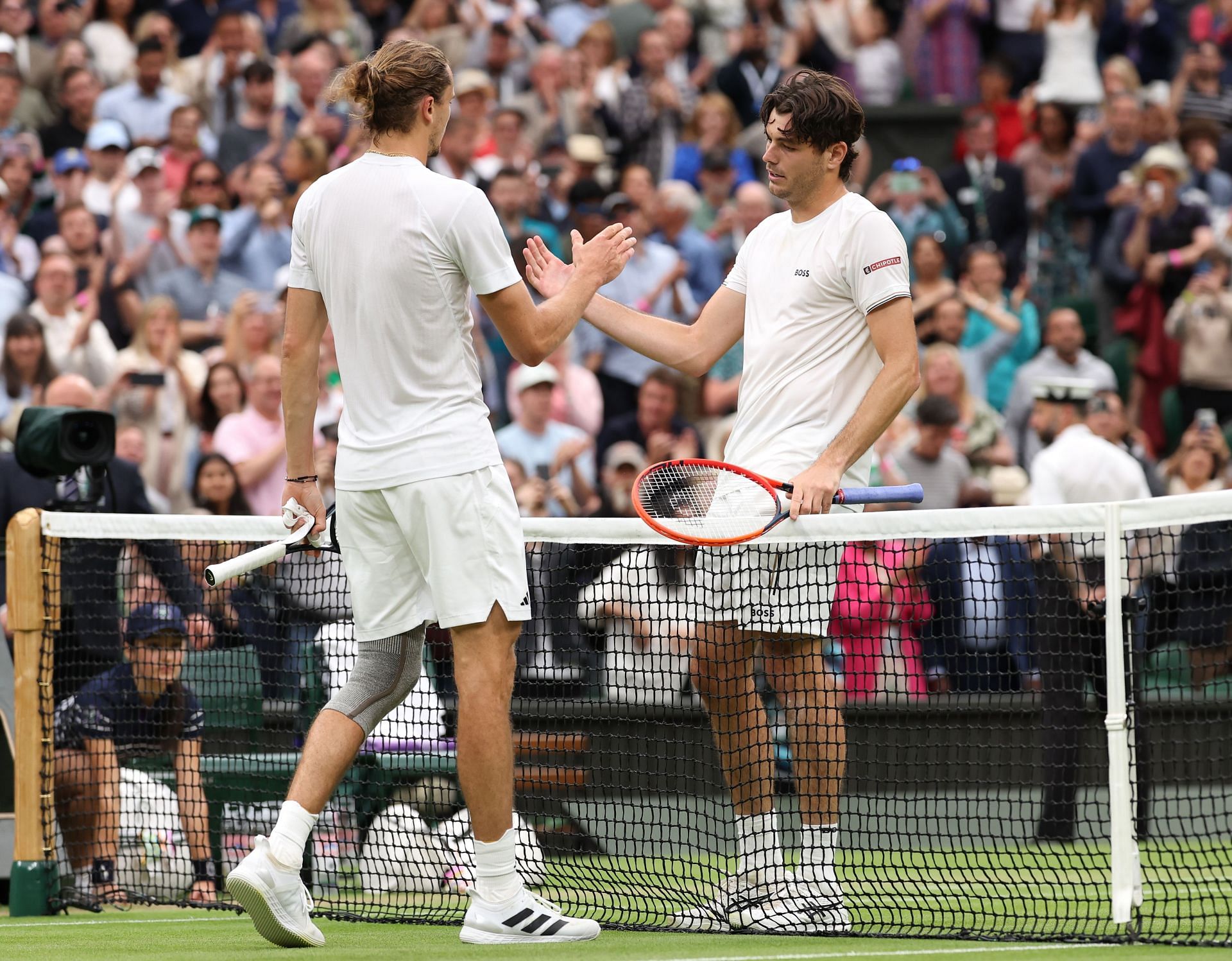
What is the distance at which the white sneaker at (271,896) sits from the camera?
5.23 metres

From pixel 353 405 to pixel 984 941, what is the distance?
2.40m

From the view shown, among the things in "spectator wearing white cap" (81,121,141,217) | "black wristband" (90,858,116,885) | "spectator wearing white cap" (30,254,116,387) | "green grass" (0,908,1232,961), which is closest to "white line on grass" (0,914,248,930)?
"green grass" (0,908,1232,961)

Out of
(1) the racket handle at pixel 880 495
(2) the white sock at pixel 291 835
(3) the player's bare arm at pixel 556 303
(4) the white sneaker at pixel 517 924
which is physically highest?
(3) the player's bare arm at pixel 556 303

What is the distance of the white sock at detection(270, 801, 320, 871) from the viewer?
5281 millimetres

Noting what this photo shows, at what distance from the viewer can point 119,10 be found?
15.5 metres

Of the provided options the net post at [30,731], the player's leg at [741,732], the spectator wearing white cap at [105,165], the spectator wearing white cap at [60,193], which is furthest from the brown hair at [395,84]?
the spectator wearing white cap at [105,165]

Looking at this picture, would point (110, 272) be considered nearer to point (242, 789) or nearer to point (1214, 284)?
point (242, 789)

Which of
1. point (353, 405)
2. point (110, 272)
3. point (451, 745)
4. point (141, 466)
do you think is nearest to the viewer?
point (353, 405)

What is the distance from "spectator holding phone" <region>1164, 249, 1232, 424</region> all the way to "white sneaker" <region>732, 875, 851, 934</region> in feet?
27.4

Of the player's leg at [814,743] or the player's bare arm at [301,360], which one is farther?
the player's leg at [814,743]

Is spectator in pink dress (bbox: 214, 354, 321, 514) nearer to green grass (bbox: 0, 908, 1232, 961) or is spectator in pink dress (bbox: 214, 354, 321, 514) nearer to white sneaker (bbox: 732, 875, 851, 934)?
green grass (bbox: 0, 908, 1232, 961)

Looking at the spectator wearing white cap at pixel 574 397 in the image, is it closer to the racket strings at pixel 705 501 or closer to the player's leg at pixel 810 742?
the racket strings at pixel 705 501

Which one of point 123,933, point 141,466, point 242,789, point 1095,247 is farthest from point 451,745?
point 1095,247

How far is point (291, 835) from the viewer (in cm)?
533
